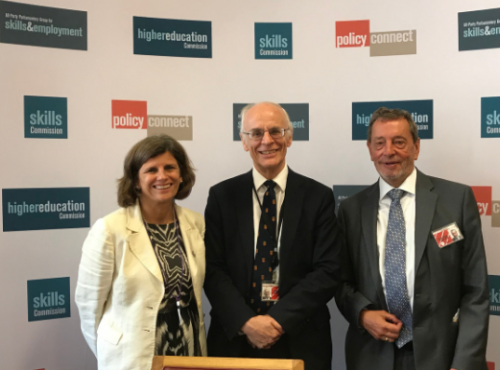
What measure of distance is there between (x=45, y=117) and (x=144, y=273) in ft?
4.66

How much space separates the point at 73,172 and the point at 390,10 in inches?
95.6

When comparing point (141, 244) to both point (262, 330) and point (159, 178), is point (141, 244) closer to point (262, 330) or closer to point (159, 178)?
point (159, 178)

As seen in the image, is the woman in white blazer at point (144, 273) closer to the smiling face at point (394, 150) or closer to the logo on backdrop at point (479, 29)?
the smiling face at point (394, 150)

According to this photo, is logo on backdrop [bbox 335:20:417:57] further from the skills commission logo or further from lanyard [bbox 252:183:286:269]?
lanyard [bbox 252:183:286:269]

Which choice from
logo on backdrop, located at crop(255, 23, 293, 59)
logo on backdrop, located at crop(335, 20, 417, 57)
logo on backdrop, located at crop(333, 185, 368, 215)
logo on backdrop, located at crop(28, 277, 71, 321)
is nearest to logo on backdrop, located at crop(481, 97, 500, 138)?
logo on backdrop, located at crop(335, 20, 417, 57)

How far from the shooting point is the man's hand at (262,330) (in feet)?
→ 6.34

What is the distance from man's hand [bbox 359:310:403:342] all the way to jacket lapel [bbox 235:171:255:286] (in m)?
0.60

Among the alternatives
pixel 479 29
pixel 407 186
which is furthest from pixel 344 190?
pixel 479 29

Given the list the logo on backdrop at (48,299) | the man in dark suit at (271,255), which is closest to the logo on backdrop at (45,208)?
the logo on backdrop at (48,299)

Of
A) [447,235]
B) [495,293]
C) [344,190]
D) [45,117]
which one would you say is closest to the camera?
[447,235]

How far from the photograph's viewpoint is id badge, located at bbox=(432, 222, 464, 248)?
6.64ft

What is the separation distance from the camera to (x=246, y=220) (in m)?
2.15

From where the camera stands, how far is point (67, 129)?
2.79 meters

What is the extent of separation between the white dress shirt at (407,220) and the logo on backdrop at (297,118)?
0.93 metres
